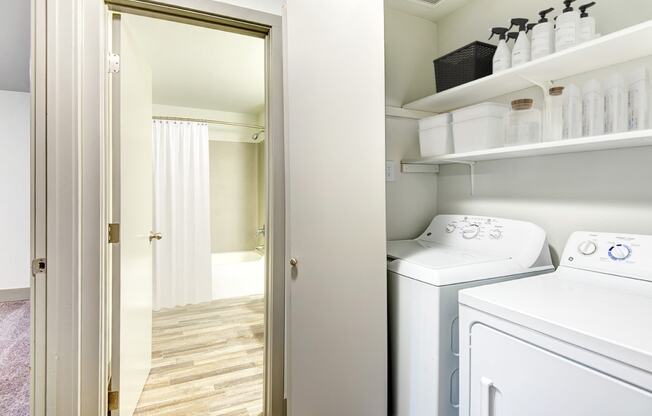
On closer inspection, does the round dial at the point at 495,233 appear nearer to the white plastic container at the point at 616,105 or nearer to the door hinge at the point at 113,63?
the white plastic container at the point at 616,105

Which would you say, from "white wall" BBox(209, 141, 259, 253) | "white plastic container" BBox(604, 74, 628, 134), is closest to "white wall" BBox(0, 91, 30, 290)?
"white wall" BBox(209, 141, 259, 253)

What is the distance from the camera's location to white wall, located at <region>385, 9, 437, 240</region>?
1.89 metres

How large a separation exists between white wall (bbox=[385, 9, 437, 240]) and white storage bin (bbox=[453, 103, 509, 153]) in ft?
1.50

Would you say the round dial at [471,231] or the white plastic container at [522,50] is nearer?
the white plastic container at [522,50]

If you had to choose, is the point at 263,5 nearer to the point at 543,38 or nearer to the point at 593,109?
the point at 543,38

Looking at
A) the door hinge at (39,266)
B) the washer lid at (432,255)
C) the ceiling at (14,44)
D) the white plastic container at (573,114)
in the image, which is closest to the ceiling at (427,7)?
the white plastic container at (573,114)

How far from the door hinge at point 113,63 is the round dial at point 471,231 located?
190 centimetres

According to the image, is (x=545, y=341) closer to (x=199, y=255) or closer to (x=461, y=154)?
(x=461, y=154)

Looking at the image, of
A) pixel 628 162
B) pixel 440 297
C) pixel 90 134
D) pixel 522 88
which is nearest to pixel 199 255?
pixel 90 134

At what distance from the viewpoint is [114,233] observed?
1391 millimetres

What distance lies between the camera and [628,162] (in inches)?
46.2

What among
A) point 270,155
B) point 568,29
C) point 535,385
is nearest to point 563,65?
point 568,29

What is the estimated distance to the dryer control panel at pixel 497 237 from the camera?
1.36m

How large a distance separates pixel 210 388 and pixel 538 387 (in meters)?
1.83
